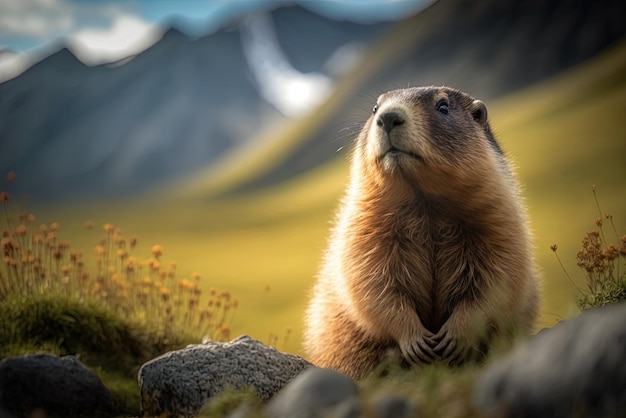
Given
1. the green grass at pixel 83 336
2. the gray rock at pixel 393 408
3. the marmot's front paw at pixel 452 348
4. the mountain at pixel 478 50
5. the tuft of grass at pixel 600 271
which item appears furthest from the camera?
the mountain at pixel 478 50

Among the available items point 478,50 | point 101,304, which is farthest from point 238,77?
point 101,304

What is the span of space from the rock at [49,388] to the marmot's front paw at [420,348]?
246cm

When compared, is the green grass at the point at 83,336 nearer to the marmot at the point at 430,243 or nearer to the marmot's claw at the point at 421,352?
the marmot at the point at 430,243

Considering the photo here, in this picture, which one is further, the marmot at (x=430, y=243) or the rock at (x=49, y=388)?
the marmot at (x=430, y=243)

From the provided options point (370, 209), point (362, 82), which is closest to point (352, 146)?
point (370, 209)

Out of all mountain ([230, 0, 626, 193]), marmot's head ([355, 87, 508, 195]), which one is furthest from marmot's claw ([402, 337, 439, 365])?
mountain ([230, 0, 626, 193])

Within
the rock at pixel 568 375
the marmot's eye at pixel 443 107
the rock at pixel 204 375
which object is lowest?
the rock at pixel 204 375

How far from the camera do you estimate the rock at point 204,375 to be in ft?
16.3

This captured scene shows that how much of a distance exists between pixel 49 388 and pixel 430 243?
10.2 feet

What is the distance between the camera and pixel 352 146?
20.2ft

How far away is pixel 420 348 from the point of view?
16.2 ft

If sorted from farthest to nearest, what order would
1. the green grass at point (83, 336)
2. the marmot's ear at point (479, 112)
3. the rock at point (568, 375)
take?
the green grass at point (83, 336)
the marmot's ear at point (479, 112)
the rock at point (568, 375)

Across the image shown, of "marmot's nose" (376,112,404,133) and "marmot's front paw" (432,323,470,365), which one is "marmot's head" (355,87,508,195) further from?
"marmot's front paw" (432,323,470,365)

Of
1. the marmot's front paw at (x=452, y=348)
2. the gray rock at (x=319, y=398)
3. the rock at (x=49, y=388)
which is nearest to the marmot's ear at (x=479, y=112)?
the marmot's front paw at (x=452, y=348)
